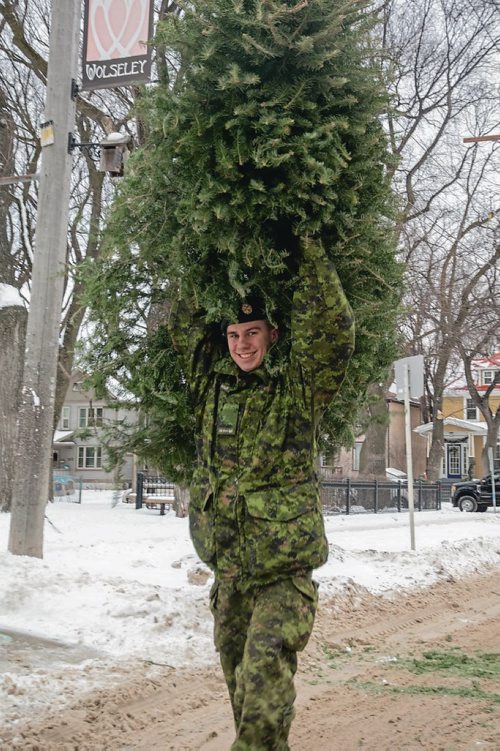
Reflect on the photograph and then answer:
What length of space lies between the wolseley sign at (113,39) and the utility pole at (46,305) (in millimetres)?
298

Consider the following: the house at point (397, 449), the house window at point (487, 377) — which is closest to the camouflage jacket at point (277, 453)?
the house at point (397, 449)

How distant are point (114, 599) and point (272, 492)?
3931 mm

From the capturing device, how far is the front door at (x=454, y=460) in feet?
189

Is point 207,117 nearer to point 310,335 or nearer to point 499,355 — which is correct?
point 310,335

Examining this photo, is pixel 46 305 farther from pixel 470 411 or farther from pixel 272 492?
pixel 470 411

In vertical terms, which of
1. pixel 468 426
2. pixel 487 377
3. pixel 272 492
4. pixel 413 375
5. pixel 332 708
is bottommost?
pixel 332 708

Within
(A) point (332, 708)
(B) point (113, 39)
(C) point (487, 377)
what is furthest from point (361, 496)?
(C) point (487, 377)

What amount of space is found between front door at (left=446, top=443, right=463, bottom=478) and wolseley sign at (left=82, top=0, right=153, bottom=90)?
5300cm

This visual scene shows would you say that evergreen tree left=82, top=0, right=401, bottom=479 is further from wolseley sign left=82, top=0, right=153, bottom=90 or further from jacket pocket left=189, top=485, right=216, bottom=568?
wolseley sign left=82, top=0, right=153, bottom=90

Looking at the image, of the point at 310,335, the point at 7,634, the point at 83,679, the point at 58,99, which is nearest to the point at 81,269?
the point at 310,335

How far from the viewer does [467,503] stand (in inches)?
1141

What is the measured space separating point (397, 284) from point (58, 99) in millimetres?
5908

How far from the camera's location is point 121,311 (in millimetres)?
4230

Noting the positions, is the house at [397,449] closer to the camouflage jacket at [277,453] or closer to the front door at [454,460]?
the front door at [454,460]
